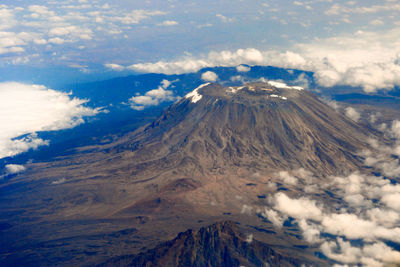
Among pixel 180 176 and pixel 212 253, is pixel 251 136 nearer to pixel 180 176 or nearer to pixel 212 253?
pixel 180 176

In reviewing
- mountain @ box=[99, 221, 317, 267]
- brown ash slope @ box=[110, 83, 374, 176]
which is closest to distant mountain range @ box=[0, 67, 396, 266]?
mountain @ box=[99, 221, 317, 267]

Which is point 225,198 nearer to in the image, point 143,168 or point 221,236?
point 221,236

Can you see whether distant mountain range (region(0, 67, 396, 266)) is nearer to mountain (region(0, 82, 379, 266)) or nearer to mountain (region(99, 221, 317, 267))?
mountain (region(99, 221, 317, 267))

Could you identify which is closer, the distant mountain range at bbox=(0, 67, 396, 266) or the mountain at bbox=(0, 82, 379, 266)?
the distant mountain range at bbox=(0, 67, 396, 266)

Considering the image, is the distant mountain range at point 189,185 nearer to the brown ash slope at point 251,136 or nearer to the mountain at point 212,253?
the mountain at point 212,253

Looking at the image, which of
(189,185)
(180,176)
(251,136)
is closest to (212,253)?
(189,185)

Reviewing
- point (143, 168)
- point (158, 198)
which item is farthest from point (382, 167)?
point (143, 168)
